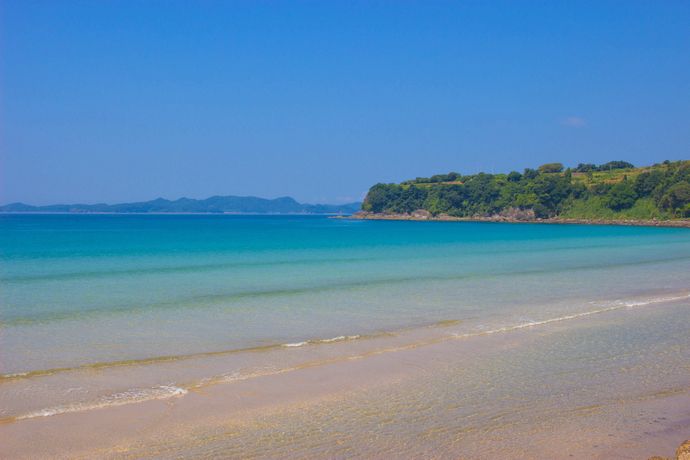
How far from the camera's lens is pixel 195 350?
10.7m

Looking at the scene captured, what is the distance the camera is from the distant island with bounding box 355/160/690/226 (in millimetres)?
106188

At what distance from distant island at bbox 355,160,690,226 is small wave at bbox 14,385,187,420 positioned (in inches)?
4101

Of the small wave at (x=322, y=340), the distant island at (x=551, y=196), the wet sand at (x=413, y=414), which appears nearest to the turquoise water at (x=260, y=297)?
the small wave at (x=322, y=340)

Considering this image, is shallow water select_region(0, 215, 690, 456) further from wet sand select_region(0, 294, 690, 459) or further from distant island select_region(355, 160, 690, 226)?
distant island select_region(355, 160, 690, 226)

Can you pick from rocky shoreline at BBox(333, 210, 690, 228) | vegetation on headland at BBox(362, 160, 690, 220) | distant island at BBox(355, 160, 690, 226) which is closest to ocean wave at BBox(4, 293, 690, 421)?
rocky shoreline at BBox(333, 210, 690, 228)

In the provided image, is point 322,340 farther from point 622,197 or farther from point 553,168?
point 553,168

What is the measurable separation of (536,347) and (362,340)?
10.6 feet

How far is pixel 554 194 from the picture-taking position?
127 m

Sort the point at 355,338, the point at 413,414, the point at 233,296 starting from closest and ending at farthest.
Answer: the point at 413,414 < the point at 355,338 < the point at 233,296

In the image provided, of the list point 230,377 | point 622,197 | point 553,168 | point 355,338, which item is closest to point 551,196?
point 622,197

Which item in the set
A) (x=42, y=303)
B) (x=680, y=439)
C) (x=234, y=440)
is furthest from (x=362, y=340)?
(x=42, y=303)

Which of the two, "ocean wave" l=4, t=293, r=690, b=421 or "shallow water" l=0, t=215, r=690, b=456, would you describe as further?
"shallow water" l=0, t=215, r=690, b=456

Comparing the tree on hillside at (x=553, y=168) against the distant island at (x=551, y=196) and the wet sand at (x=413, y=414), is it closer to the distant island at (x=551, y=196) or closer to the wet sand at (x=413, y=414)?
the distant island at (x=551, y=196)

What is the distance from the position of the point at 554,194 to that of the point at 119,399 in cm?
12826
